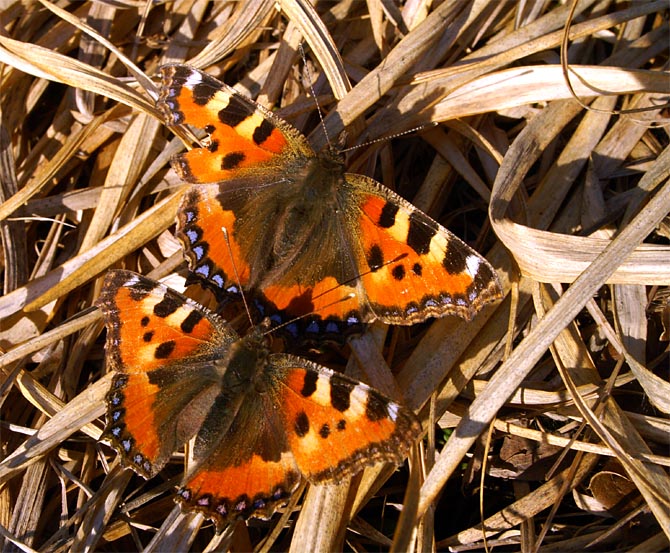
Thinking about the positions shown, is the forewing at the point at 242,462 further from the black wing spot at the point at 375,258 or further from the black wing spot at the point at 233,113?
the black wing spot at the point at 233,113

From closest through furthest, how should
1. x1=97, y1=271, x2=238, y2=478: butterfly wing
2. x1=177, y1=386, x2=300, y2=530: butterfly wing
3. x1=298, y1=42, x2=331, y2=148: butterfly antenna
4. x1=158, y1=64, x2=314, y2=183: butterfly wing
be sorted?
x1=177, y1=386, x2=300, y2=530: butterfly wing
x1=97, y1=271, x2=238, y2=478: butterfly wing
x1=158, y1=64, x2=314, y2=183: butterfly wing
x1=298, y1=42, x2=331, y2=148: butterfly antenna

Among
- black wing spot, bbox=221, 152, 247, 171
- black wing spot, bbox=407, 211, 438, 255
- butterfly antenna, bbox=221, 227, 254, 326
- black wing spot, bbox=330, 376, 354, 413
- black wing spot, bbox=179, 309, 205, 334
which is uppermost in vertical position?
black wing spot, bbox=221, 152, 247, 171

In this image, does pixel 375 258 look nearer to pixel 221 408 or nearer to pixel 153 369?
pixel 221 408

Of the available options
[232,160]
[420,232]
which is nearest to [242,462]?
[420,232]

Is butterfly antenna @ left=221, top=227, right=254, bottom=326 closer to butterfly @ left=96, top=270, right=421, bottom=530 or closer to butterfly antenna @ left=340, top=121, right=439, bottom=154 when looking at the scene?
butterfly @ left=96, top=270, right=421, bottom=530

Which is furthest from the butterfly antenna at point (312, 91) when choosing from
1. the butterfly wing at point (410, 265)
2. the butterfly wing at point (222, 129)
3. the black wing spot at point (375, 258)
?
the black wing spot at point (375, 258)

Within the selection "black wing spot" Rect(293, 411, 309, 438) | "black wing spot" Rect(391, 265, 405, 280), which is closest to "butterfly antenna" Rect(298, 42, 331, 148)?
"black wing spot" Rect(391, 265, 405, 280)

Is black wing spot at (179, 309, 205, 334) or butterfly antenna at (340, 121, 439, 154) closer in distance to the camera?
black wing spot at (179, 309, 205, 334)
